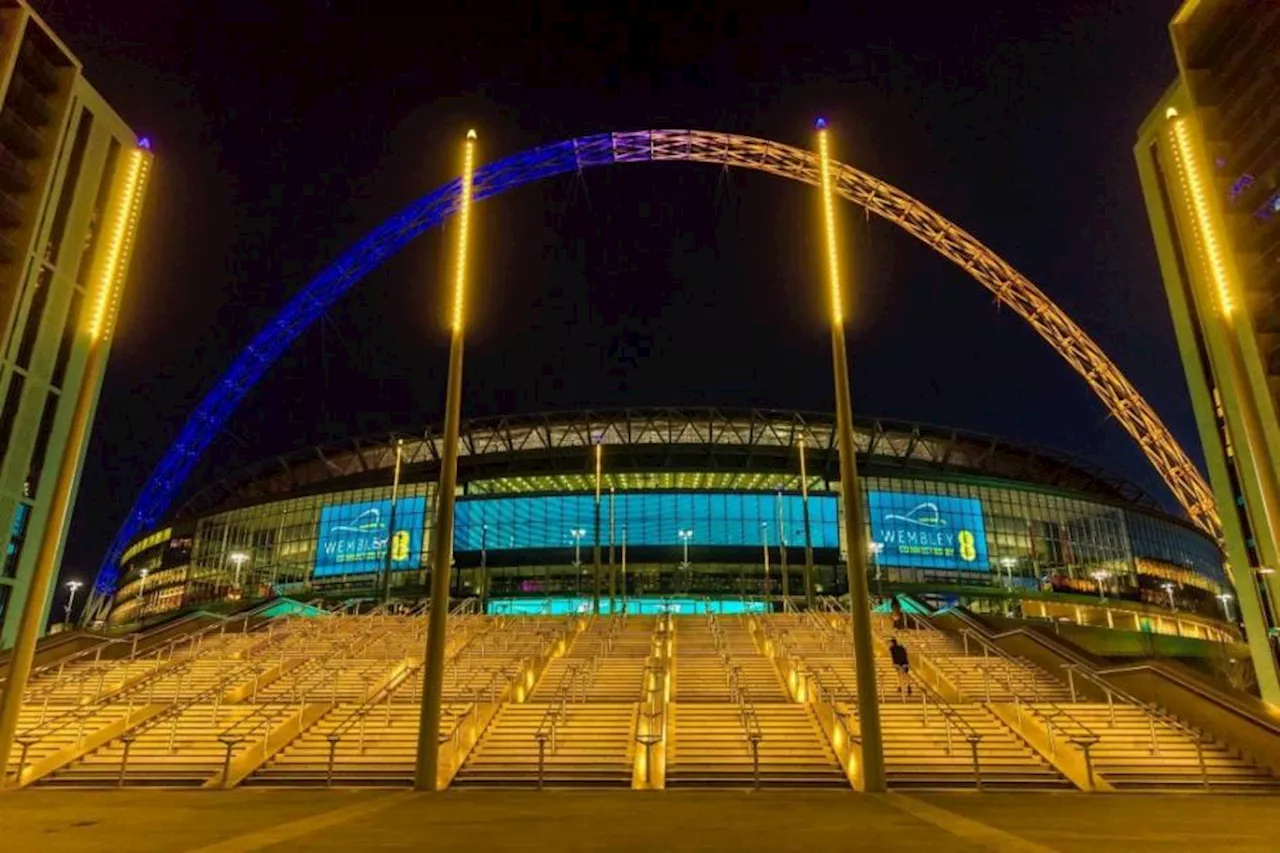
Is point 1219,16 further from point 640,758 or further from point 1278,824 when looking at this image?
point 640,758

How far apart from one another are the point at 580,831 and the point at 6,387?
5915cm

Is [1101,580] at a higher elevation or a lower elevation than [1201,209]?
higher

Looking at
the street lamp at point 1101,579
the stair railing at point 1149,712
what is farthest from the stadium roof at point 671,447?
the stair railing at point 1149,712

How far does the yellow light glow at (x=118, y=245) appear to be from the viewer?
13.1 metres

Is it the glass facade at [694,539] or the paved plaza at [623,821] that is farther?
the glass facade at [694,539]

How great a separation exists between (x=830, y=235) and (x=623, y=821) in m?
11.4

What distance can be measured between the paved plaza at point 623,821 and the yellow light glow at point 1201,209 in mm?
6869

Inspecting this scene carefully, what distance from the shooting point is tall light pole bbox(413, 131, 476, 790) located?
43.2 ft

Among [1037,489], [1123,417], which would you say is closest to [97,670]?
[1123,417]

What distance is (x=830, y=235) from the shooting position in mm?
16328

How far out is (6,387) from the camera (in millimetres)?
52406

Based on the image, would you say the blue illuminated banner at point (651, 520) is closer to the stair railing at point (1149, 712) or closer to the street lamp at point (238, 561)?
the street lamp at point (238, 561)

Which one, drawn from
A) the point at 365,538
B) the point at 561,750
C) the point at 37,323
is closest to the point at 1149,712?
the point at 561,750

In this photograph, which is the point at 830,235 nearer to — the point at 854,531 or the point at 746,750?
the point at 854,531
